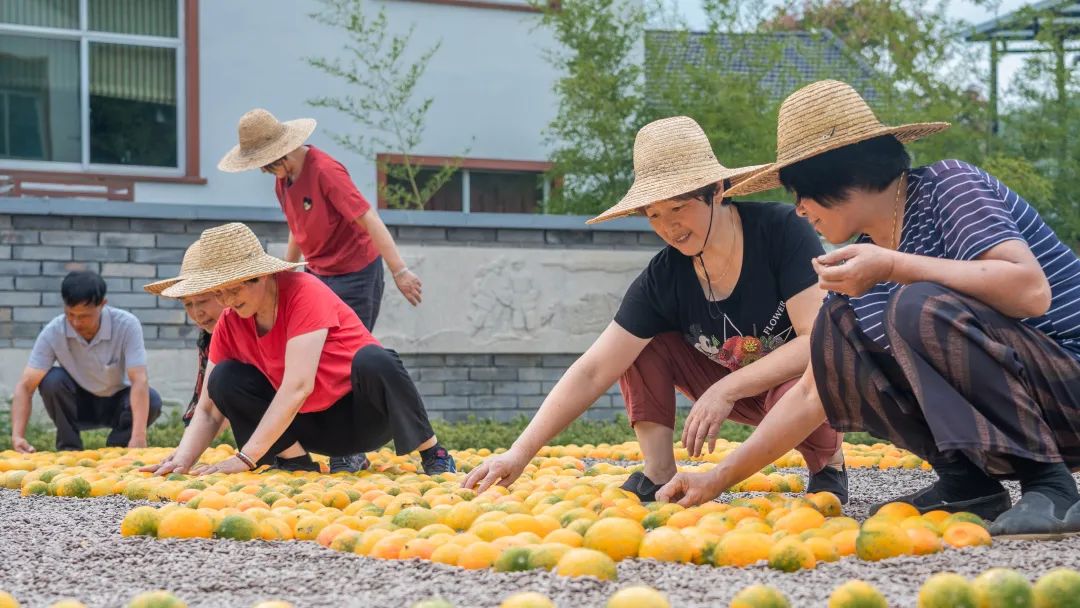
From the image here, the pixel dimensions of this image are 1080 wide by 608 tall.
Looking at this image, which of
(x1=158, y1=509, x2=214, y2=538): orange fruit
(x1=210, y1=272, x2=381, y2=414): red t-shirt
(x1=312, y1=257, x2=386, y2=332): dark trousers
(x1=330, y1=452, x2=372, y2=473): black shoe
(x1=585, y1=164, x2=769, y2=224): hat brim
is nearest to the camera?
(x1=158, y1=509, x2=214, y2=538): orange fruit

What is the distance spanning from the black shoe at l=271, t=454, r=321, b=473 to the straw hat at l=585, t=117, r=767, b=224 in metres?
2.16

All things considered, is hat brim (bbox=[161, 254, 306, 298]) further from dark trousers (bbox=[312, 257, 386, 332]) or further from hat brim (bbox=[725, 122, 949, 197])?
hat brim (bbox=[725, 122, 949, 197])

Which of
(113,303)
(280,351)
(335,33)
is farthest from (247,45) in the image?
(280,351)

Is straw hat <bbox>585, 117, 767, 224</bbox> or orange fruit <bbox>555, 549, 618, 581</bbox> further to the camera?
straw hat <bbox>585, 117, 767, 224</bbox>

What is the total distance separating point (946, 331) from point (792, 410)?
615 millimetres

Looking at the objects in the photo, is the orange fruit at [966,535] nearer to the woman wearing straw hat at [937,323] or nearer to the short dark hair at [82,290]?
the woman wearing straw hat at [937,323]

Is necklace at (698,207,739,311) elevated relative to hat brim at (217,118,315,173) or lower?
lower

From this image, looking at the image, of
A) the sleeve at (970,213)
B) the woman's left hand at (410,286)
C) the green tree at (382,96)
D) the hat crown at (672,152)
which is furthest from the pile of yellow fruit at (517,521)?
the green tree at (382,96)

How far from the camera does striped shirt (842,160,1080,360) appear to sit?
2873 mm

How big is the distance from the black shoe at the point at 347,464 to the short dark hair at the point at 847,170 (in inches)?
113

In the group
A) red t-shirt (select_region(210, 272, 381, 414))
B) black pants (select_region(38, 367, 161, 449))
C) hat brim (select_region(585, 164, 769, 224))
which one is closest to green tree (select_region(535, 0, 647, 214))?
black pants (select_region(38, 367, 161, 449))

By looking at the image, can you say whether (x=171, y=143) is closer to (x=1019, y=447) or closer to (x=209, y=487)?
(x=209, y=487)

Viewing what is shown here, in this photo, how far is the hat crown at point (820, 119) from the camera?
3.19 metres

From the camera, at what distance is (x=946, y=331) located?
9.36 feet
